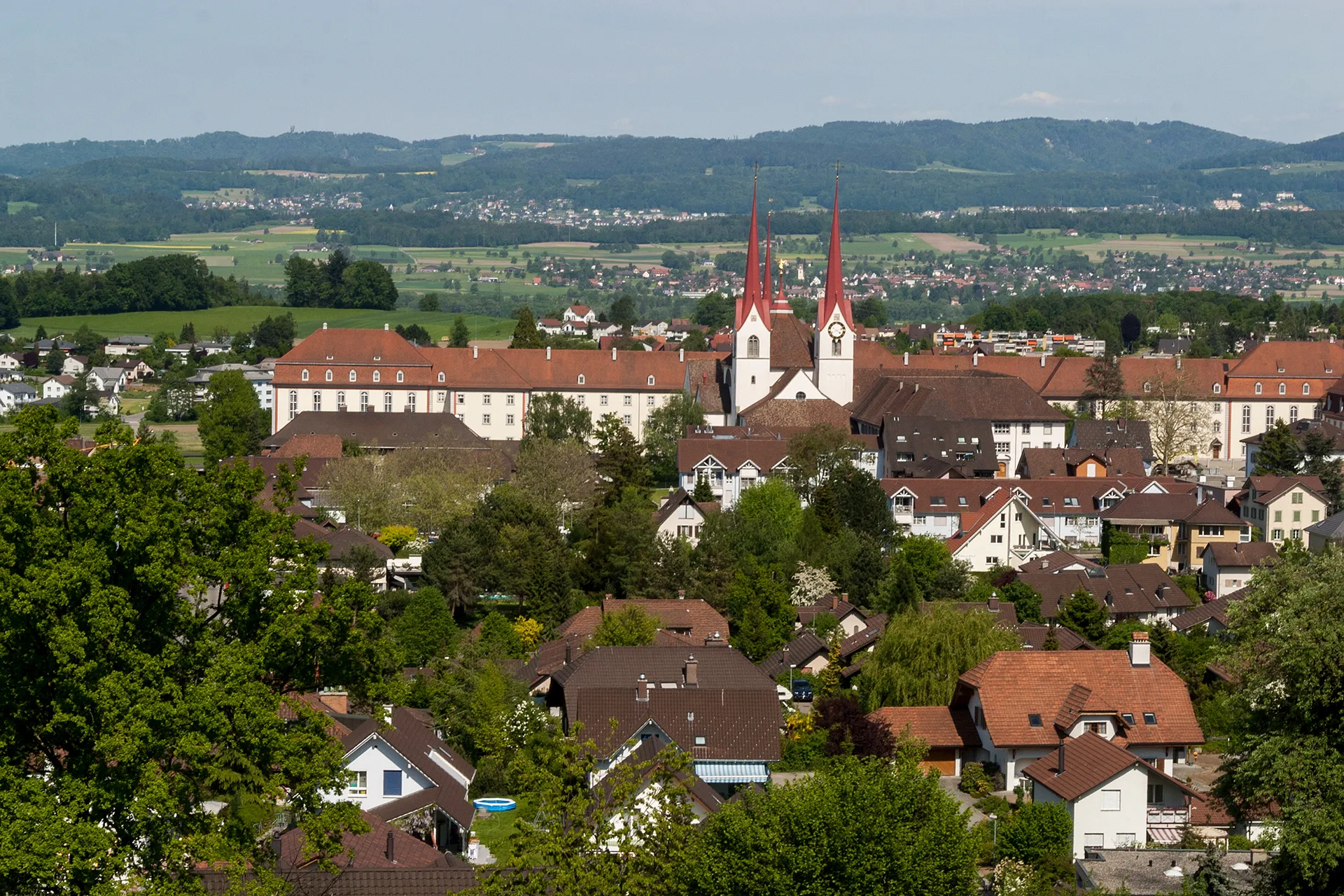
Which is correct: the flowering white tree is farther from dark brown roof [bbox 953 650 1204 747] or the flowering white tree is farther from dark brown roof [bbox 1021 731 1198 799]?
dark brown roof [bbox 1021 731 1198 799]

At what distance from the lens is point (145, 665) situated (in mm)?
16172

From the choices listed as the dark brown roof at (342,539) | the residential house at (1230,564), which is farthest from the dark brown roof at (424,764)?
the residential house at (1230,564)

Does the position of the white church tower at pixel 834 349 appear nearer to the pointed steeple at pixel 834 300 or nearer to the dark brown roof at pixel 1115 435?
the pointed steeple at pixel 834 300

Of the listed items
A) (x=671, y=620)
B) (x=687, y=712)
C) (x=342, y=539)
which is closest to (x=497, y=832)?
(x=687, y=712)

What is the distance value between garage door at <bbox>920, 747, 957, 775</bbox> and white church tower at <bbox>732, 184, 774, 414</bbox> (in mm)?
43125

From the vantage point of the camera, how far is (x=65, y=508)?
1698 cm

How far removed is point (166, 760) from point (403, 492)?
1530 inches

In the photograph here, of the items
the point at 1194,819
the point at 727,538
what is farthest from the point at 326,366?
the point at 1194,819

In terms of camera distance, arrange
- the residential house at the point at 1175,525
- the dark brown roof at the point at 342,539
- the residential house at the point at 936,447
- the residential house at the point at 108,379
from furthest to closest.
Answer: the residential house at the point at 108,379 → the residential house at the point at 936,447 → the residential house at the point at 1175,525 → the dark brown roof at the point at 342,539

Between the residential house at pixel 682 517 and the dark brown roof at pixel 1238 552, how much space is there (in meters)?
13.4

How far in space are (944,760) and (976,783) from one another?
57.6 inches

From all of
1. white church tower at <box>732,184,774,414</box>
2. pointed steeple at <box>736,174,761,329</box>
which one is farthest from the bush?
pointed steeple at <box>736,174,761,329</box>

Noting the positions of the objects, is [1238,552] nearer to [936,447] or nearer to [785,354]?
[936,447]

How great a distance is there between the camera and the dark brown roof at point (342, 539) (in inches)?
1797
